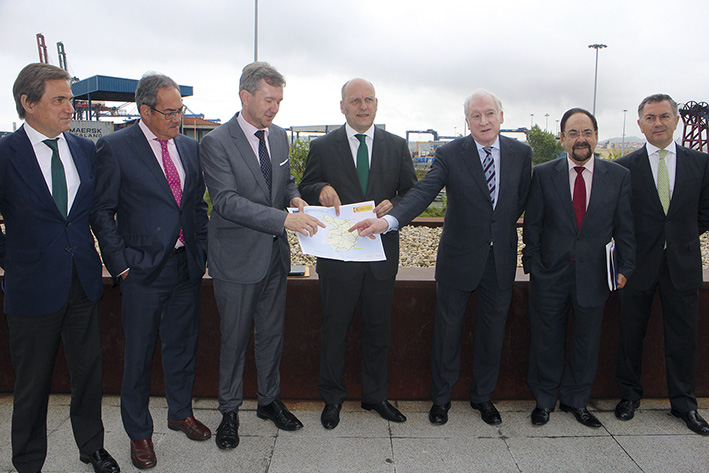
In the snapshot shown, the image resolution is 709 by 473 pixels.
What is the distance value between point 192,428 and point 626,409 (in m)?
3.03

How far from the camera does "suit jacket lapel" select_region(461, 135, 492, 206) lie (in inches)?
131

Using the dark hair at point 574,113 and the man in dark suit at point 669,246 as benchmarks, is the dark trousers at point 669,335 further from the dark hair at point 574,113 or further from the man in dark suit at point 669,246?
the dark hair at point 574,113

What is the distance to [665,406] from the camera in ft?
12.4

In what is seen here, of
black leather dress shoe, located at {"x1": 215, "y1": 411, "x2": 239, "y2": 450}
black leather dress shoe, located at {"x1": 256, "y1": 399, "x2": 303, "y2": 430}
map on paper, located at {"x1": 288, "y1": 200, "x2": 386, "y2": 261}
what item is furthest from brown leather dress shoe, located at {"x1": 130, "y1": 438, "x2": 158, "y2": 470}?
map on paper, located at {"x1": 288, "y1": 200, "x2": 386, "y2": 261}

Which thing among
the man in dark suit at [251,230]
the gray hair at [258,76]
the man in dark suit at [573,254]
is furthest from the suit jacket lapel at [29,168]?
the man in dark suit at [573,254]

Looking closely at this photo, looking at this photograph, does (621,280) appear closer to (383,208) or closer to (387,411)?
(383,208)

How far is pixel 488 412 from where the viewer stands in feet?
11.6

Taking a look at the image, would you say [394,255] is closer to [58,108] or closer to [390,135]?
[390,135]

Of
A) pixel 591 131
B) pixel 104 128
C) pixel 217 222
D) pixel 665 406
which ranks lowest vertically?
pixel 665 406

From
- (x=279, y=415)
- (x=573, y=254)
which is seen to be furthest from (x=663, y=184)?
(x=279, y=415)

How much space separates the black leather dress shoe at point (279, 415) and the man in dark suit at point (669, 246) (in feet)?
7.57

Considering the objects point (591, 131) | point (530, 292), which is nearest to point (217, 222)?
point (530, 292)

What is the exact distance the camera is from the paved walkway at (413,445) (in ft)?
9.81

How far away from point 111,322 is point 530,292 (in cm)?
307
